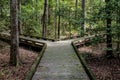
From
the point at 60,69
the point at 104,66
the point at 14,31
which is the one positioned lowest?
the point at 104,66

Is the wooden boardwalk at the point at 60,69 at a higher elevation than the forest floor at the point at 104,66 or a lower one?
higher

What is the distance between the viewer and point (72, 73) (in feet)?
37.1

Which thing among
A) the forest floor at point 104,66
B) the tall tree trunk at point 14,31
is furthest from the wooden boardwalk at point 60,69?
the tall tree trunk at point 14,31

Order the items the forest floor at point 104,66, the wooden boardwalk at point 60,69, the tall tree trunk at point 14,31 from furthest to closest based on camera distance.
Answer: the tall tree trunk at point 14,31
the forest floor at point 104,66
the wooden boardwalk at point 60,69

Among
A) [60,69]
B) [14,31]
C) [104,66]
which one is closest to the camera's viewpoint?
[60,69]

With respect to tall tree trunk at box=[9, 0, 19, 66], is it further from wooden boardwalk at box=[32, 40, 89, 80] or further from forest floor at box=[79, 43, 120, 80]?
forest floor at box=[79, 43, 120, 80]

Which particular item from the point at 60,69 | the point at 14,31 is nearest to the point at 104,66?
the point at 60,69

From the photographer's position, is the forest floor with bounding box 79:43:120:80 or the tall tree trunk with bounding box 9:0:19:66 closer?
the forest floor with bounding box 79:43:120:80

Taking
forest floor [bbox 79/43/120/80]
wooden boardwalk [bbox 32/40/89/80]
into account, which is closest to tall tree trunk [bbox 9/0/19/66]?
wooden boardwalk [bbox 32/40/89/80]

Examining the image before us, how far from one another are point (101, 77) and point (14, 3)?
6.36 m

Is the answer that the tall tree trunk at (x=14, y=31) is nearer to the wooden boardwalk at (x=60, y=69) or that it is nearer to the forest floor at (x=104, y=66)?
the wooden boardwalk at (x=60, y=69)

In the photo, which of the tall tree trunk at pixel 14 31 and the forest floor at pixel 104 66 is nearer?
the forest floor at pixel 104 66

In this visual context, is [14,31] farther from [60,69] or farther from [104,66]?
[104,66]

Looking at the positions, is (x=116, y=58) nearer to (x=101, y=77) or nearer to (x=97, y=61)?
(x=97, y=61)
